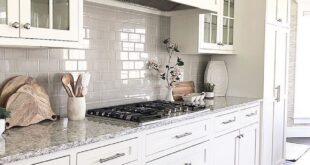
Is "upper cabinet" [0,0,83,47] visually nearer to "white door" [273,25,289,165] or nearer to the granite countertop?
the granite countertop

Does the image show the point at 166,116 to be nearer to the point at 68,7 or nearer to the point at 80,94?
the point at 80,94

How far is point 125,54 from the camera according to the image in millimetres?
2730

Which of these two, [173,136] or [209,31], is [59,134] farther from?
[209,31]

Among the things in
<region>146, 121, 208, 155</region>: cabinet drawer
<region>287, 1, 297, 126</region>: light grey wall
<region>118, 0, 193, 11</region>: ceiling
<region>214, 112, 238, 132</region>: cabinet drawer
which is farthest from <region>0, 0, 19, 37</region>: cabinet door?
<region>287, 1, 297, 126</region>: light grey wall

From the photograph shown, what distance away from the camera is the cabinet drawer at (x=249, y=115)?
3.23 meters

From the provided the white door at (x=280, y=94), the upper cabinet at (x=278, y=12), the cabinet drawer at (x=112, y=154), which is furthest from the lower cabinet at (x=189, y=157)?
the upper cabinet at (x=278, y=12)

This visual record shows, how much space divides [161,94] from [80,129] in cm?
145

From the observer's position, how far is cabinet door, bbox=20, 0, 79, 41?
1601mm

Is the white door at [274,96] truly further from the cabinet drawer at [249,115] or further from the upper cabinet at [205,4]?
the upper cabinet at [205,4]

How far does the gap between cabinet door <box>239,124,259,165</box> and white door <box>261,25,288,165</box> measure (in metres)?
0.16

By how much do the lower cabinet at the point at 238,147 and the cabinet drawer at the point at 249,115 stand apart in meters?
0.08

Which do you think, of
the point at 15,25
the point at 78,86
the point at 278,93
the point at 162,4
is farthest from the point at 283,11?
the point at 15,25

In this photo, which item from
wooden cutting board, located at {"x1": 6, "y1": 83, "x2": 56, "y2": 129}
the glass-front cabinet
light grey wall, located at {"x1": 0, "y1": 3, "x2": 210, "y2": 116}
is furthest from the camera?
the glass-front cabinet

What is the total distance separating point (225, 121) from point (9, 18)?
1.99 m
